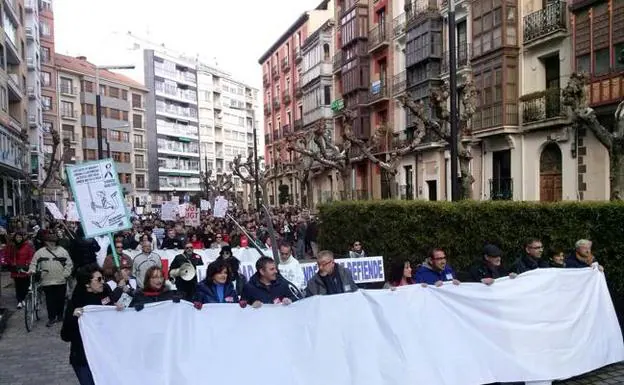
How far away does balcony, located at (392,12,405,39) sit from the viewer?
3581 centimetres

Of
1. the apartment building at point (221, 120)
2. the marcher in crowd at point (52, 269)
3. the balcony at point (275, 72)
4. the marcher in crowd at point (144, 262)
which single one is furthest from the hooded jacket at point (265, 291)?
the apartment building at point (221, 120)

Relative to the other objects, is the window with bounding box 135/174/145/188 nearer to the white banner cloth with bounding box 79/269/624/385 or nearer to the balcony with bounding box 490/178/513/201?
the balcony with bounding box 490/178/513/201

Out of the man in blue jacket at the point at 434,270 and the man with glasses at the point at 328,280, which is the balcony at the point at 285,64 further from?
the man with glasses at the point at 328,280

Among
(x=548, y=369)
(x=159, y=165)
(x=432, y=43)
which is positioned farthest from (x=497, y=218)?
(x=159, y=165)

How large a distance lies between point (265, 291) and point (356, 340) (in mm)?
1145

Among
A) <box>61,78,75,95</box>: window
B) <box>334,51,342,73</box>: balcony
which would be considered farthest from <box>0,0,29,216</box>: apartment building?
<box>334,51,342,73</box>: balcony

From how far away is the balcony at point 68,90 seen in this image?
70.7 metres

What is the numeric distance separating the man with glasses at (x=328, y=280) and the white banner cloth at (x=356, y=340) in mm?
666

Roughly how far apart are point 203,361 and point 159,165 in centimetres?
9179

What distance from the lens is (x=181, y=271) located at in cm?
834

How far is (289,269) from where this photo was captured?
957 cm

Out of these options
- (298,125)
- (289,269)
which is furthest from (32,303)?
(298,125)

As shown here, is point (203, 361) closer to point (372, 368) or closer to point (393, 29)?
point (372, 368)

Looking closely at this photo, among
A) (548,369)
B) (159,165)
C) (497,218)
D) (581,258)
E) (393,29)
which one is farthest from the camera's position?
(159,165)
